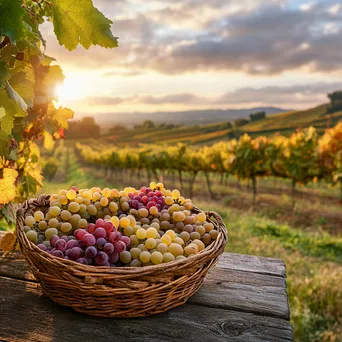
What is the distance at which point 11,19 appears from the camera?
95 centimetres

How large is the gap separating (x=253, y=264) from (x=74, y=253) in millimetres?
956

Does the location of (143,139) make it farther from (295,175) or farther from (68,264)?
(68,264)

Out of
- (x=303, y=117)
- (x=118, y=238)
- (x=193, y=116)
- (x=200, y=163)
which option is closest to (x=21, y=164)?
(x=118, y=238)

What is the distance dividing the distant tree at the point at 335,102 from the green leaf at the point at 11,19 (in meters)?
77.3

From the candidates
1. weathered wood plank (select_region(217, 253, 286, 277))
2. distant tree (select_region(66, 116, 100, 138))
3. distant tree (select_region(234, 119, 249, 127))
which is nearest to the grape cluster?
weathered wood plank (select_region(217, 253, 286, 277))

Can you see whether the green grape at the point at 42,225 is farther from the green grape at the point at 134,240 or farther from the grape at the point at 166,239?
the grape at the point at 166,239

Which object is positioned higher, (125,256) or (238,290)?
(125,256)

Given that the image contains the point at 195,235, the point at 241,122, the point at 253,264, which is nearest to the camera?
the point at 195,235

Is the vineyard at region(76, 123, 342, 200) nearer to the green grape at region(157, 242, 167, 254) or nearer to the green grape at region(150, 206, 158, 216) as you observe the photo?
the green grape at region(150, 206, 158, 216)

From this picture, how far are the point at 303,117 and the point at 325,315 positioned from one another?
7175cm

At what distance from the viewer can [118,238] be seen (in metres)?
1.31

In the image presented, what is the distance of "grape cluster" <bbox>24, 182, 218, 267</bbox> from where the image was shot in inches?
50.9

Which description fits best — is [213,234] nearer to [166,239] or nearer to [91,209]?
[166,239]

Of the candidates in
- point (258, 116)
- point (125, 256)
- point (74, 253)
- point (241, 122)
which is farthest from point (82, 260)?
point (258, 116)
